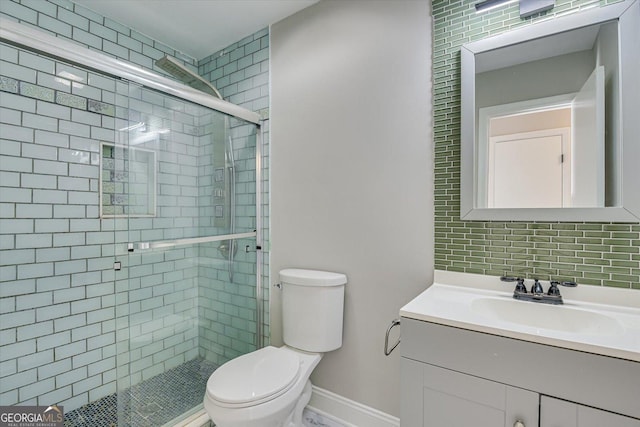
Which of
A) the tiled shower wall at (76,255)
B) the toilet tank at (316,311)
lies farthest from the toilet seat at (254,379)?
the tiled shower wall at (76,255)

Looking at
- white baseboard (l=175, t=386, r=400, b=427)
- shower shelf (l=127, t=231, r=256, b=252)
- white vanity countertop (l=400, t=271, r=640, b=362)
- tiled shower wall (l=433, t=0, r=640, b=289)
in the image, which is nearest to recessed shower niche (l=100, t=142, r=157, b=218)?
shower shelf (l=127, t=231, r=256, b=252)

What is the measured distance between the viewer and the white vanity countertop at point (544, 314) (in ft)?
2.84

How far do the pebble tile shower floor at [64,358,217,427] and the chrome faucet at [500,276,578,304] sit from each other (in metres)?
1.77

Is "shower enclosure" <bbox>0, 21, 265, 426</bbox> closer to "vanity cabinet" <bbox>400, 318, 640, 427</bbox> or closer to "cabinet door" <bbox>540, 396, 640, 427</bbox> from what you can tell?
"vanity cabinet" <bbox>400, 318, 640, 427</bbox>

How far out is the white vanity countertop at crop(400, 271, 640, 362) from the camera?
87 centimetres

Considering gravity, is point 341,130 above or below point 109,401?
above

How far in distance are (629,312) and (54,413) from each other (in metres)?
2.75

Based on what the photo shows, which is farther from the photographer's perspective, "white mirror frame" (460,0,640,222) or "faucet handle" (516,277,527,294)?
"faucet handle" (516,277,527,294)

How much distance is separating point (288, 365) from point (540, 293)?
3.84 feet

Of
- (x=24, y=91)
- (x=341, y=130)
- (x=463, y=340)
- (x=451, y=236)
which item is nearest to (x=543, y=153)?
(x=451, y=236)

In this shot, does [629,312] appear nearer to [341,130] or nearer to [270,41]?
[341,130]

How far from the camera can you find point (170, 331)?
5.77 feet

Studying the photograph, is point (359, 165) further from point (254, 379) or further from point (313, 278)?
point (254, 379)

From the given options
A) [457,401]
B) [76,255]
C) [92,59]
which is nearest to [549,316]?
[457,401]
